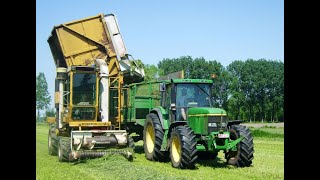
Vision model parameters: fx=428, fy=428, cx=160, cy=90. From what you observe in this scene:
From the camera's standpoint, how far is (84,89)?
1292 cm

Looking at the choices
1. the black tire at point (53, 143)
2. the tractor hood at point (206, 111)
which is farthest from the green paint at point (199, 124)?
the black tire at point (53, 143)

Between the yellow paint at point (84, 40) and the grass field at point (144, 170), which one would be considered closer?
the grass field at point (144, 170)

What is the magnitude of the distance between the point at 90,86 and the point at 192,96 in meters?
3.32

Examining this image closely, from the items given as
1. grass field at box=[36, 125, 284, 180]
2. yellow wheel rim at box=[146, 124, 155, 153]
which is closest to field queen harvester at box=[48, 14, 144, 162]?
grass field at box=[36, 125, 284, 180]

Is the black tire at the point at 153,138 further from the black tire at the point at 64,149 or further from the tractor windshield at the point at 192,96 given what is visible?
the black tire at the point at 64,149

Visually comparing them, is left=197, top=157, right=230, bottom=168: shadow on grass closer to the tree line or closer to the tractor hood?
the tractor hood

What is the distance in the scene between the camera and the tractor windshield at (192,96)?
38.0 ft

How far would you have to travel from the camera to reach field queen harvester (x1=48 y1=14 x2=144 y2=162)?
12023 mm

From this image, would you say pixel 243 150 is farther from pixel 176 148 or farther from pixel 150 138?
pixel 150 138

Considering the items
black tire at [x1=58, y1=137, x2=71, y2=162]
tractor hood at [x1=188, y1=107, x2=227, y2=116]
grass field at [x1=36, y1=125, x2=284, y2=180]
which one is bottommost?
grass field at [x1=36, y1=125, x2=284, y2=180]

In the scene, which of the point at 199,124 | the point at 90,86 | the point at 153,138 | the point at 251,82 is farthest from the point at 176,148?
the point at 251,82

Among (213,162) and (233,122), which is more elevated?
(233,122)
